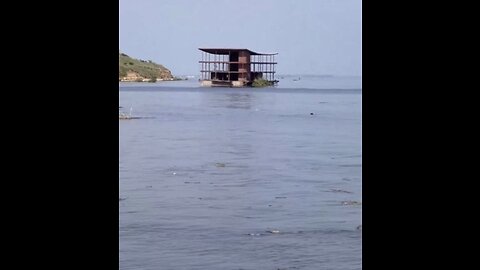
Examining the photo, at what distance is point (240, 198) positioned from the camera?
9.73 m

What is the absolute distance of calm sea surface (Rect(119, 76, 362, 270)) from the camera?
264 inches

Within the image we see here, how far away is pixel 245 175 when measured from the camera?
1166 centimetres

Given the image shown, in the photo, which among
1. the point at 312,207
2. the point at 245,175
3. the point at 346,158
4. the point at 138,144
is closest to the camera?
the point at 312,207

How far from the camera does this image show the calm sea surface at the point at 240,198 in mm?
6702
